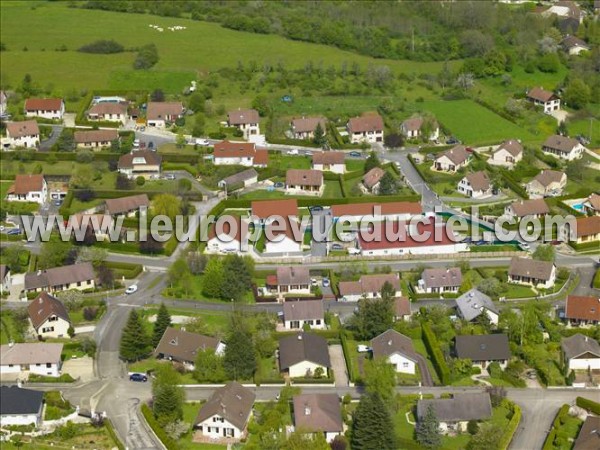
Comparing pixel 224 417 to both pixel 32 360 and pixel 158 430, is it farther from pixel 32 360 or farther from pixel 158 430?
pixel 32 360

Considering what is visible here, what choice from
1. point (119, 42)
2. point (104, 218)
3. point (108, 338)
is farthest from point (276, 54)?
point (108, 338)

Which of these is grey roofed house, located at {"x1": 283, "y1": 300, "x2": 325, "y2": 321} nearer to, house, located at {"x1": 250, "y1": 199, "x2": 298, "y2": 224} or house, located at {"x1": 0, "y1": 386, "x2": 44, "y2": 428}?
house, located at {"x1": 250, "y1": 199, "x2": 298, "y2": 224}

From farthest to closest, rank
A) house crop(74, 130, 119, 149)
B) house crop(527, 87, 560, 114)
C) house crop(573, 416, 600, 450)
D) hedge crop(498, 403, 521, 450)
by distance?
house crop(527, 87, 560, 114) → house crop(74, 130, 119, 149) → hedge crop(498, 403, 521, 450) → house crop(573, 416, 600, 450)

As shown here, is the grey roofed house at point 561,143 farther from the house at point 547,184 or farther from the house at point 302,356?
the house at point 302,356

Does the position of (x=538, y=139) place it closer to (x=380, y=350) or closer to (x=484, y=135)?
(x=484, y=135)

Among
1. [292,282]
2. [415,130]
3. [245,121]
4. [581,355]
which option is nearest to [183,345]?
[292,282]

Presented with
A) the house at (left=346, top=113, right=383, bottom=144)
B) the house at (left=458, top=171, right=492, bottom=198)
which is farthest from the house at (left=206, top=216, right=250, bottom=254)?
the house at (left=346, top=113, right=383, bottom=144)

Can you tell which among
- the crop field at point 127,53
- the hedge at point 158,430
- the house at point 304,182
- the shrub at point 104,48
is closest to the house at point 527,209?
the house at point 304,182
